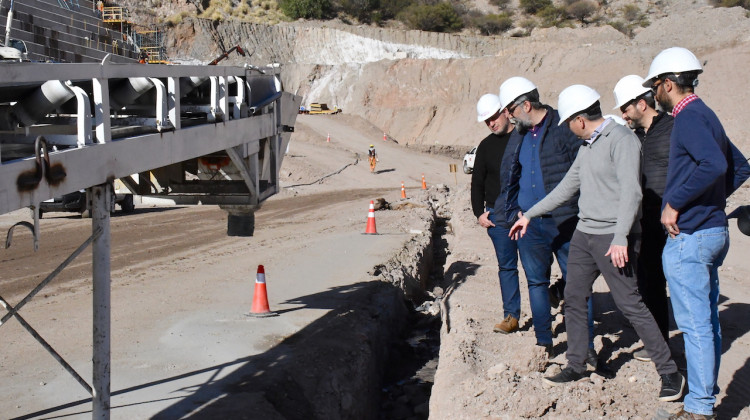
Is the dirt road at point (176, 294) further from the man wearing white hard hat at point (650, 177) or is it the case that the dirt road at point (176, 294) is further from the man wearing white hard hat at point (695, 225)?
the man wearing white hard hat at point (695, 225)

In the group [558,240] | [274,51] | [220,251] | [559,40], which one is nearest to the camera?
[558,240]

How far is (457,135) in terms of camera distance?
159 ft

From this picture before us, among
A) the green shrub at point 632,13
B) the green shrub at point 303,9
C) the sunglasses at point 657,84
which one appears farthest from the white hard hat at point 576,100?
the green shrub at point 632,13

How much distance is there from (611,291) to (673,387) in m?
0.70

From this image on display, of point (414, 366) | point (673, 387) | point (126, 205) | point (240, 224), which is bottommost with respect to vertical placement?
point (126, 205)

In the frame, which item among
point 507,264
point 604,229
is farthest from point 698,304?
point 507,264

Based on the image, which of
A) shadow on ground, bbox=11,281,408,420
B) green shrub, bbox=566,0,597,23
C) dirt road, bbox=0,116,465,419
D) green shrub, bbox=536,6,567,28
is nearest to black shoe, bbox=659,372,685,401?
shadow on ground, bbox=11,281,408,420

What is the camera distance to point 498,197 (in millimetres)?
6945

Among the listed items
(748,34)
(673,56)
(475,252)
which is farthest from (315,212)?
(748,34)

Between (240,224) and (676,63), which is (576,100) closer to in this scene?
(676,63)

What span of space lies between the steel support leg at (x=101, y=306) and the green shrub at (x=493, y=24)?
77.2 m

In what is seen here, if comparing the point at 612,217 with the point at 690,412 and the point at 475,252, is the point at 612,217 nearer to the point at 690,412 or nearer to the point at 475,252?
the point at 690,412

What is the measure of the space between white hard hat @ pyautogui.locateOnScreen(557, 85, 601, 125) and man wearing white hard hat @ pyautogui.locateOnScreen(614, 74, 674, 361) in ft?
2.04

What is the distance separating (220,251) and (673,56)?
11.4m
